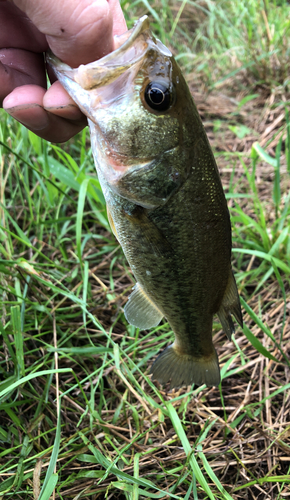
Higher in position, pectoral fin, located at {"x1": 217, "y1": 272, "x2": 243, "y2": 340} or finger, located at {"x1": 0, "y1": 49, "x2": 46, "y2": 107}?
finger, located at {"x1": 0, "y1": 49, "x2": 46, "y2": 107}

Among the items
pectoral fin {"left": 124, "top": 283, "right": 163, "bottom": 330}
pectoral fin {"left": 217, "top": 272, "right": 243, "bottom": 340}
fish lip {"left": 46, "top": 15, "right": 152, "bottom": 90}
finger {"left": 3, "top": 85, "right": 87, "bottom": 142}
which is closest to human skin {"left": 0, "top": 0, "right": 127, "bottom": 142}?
finger {"left": 3, "top": 85, "right": 87, "bottom": 142}

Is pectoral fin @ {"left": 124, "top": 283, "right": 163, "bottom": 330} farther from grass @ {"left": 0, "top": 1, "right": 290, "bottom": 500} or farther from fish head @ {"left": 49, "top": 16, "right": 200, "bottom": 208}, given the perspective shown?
fish head @ {"left": 49, "top": 16, "right": 200, "bottom": 208}

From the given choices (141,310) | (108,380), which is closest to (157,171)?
(141,310)

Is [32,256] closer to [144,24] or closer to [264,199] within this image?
[144,24]

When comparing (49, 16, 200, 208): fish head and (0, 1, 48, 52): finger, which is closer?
(49, 16, 200, 208): fish head

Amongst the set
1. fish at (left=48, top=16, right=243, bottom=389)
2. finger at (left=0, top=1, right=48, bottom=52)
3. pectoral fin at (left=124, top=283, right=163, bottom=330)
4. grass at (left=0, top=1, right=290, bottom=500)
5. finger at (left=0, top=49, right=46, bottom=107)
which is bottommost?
grass at (left=0, top=1, right=290, bottom=500)

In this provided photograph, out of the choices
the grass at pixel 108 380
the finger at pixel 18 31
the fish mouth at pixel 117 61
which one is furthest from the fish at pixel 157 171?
the grass at pixel 108 380

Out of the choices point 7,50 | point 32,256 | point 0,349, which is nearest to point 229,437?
point 0,349
